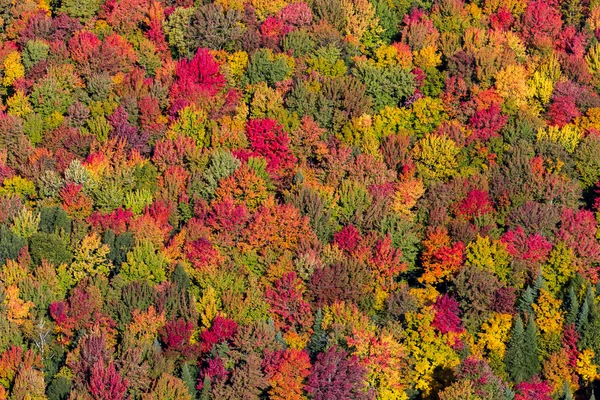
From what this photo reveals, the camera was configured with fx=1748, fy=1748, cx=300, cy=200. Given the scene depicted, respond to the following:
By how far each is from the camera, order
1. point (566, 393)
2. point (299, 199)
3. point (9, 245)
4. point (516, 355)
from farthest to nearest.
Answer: point (299, 199) < point (9, 245) < point (516, 355) < point (566, 393)

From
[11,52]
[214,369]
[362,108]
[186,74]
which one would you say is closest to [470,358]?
[214,369]

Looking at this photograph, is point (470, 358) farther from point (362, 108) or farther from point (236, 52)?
point (236, 52)

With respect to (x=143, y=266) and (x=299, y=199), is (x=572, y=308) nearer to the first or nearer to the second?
(x=299, y=199)

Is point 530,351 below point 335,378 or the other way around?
below

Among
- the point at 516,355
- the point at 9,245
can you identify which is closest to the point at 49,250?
the point at 9,245

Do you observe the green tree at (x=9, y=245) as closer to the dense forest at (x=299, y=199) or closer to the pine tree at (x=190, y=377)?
the dense forest at (x=299, y=199)
